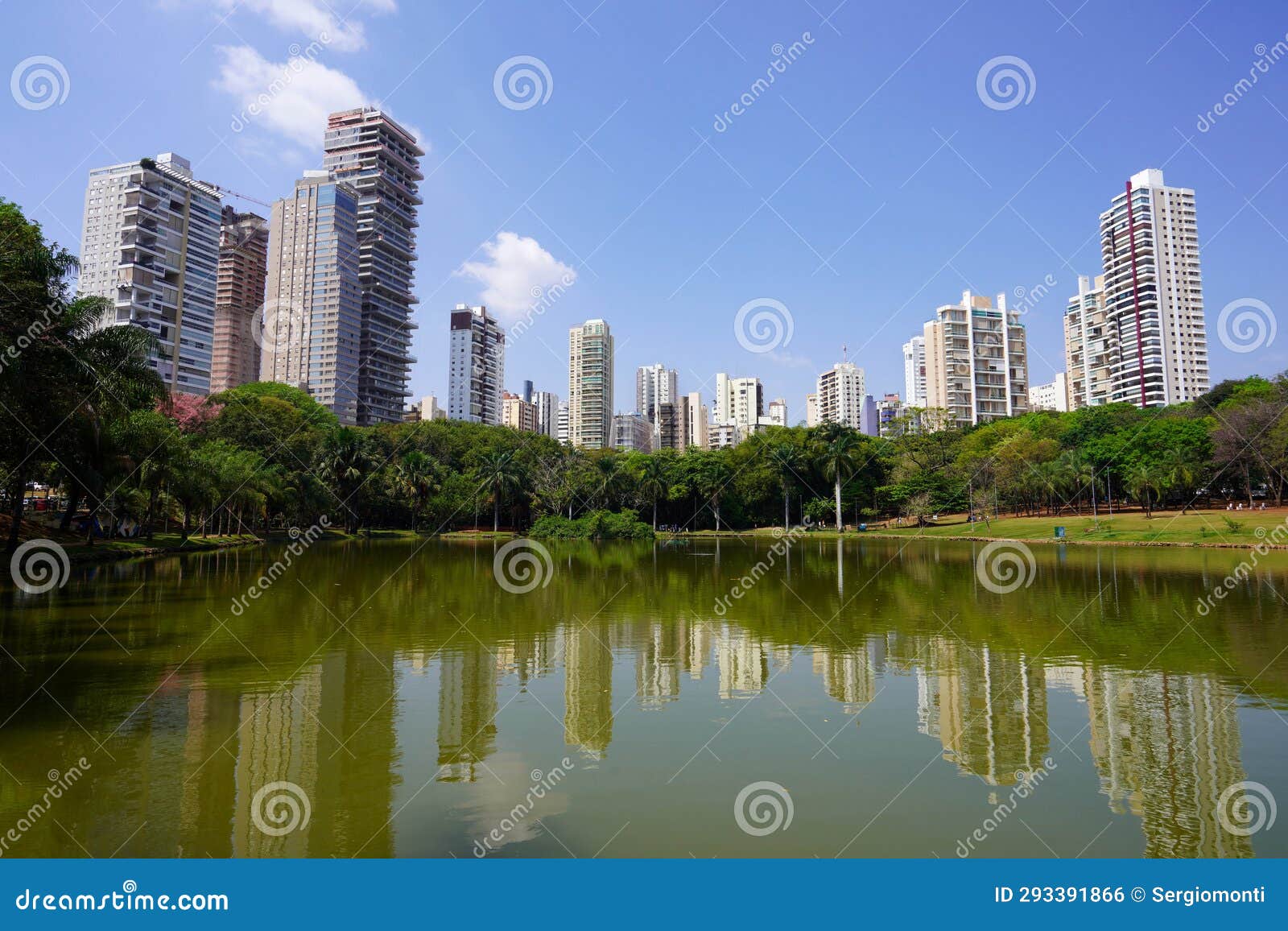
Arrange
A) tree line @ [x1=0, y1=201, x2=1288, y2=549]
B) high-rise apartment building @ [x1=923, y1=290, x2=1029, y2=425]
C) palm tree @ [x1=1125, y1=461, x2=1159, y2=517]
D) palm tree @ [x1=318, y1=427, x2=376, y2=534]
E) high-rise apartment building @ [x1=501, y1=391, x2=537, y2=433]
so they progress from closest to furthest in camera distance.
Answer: tree line @ [x1=0, y1=201, x2=1288, y2=549] → palm tree @ [x1=1125, y1=461, x2=1159, y2=517] → palm tree @ [x1=318, y1=427, x2=376, y2=534] → high-rise apartment building @ [x1=923, y1=290, x2=1029, y2=425] → high-rise apartment building @ [x1=501, y1=391, x2=537, y2=433]

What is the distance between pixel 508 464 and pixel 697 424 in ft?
392

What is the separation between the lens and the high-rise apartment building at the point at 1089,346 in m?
126

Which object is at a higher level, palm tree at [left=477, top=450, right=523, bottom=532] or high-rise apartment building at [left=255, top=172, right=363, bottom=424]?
high-rise apartment building at [left=255, top=172, right=363, bottom=424]

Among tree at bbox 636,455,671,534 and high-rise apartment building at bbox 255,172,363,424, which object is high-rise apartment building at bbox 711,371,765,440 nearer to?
high-rise apartment building at bbox 255,172,363,424

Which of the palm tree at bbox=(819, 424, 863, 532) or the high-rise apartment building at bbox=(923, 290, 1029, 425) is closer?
the palm tree at bbox=(819, 424, 863, 532)

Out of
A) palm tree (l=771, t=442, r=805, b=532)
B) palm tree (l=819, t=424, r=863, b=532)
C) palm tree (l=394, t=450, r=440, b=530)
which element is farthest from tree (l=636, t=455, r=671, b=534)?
palm tree (l=394, t=450, r=440, b=530)

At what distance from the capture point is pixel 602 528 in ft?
228

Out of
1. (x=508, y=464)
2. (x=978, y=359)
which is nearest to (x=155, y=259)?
(x=508, y=464)

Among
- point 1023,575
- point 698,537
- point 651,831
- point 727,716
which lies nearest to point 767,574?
point 1023,575

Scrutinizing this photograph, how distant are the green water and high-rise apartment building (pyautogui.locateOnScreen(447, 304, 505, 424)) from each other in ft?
422

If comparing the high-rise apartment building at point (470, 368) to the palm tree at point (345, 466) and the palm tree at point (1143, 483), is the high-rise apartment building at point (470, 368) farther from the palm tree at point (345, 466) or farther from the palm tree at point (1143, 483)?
the palm tree at point (1143, 483)

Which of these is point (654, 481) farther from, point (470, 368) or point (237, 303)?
point (237, 303)

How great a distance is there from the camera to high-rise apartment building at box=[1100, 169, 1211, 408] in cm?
11600

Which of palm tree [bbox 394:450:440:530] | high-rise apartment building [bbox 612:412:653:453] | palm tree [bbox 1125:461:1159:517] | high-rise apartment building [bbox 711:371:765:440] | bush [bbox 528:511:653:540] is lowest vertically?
bush [bbox 528:511:653:540]
